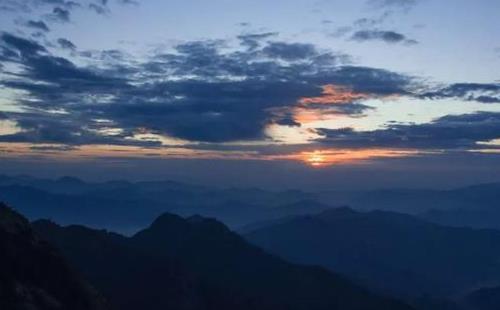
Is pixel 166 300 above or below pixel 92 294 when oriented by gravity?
below

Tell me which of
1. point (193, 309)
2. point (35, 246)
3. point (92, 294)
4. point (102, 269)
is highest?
point (35, 246)

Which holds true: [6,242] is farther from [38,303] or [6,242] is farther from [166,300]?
[166,300]

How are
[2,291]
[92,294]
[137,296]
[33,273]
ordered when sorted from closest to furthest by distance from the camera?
[2,291]
[33,273]
[92,294]
[137,296]

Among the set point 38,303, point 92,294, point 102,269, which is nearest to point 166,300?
point 102,269

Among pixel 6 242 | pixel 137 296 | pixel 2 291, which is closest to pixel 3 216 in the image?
pixel 6 242

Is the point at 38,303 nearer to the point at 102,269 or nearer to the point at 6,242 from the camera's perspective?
the point at 6,242

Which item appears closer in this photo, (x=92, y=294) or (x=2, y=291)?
(x=2, y=291)

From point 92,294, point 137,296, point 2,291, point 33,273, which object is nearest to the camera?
point 2,291
